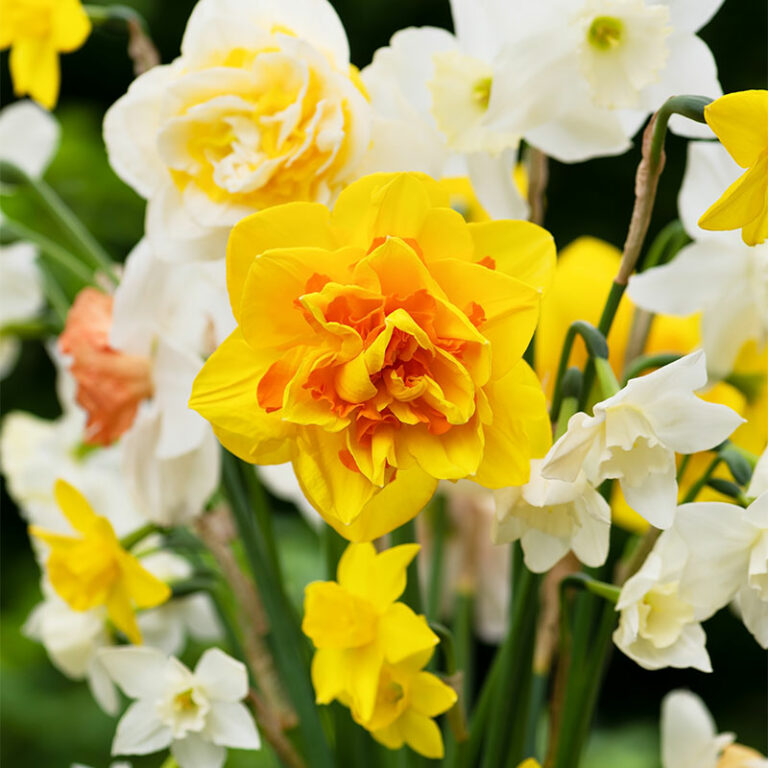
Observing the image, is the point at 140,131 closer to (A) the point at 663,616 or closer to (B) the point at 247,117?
(B) the point at 247,117

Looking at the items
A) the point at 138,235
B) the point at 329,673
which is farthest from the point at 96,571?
the point at 138,235

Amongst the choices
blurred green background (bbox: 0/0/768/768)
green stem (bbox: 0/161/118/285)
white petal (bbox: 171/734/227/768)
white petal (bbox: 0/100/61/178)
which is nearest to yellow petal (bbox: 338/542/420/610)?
white petal (bbox: 171/734/227/768)

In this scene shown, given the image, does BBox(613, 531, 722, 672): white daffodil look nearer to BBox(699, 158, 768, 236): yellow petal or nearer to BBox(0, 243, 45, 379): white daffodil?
BBox(699, 158, 768, 236): yellow petal

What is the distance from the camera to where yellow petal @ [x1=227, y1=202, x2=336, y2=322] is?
34cm

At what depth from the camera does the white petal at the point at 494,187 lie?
43cm

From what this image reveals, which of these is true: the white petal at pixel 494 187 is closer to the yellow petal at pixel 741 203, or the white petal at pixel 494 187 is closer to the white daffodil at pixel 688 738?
the yellow petal at pixel 741 203

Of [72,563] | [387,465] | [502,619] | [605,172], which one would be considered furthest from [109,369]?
[605,172]

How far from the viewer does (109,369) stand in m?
0.47

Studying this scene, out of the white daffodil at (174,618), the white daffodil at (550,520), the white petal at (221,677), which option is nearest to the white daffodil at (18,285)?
the white daffodil at (174,618)

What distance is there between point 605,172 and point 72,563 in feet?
3.92

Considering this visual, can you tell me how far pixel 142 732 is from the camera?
445 millimetres

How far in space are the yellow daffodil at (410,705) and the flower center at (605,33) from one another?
0.24 metres

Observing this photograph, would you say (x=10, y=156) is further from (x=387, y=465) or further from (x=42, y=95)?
(x=387, y=465)

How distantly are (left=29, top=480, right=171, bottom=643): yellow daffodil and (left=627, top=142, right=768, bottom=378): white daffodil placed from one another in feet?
0.81
